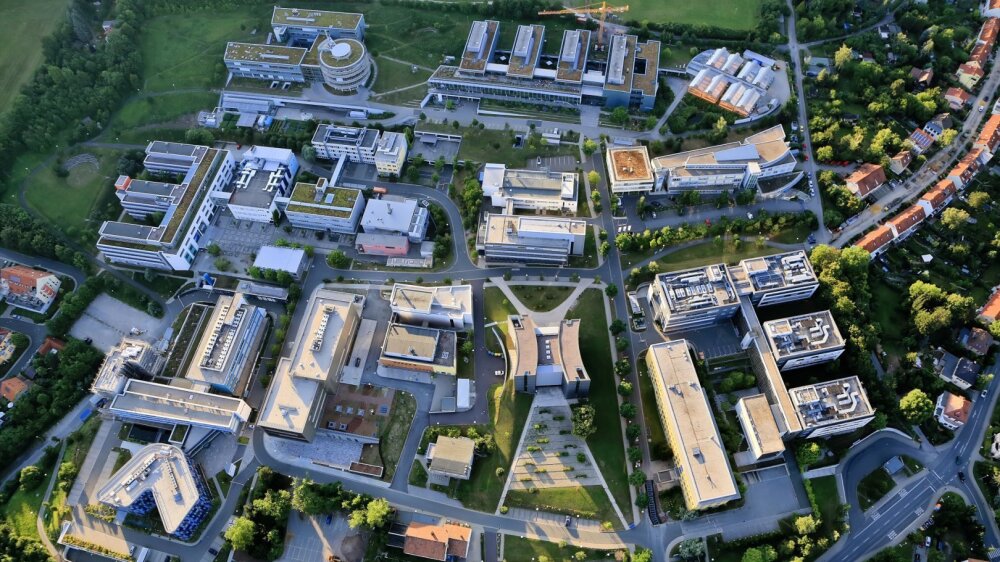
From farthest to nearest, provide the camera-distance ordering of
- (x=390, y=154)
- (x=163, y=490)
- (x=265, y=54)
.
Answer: (x=265, y=54)
(x=390, y=154)
(x=163, y=490)

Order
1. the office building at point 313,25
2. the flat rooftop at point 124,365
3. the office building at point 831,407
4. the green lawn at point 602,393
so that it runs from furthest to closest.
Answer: the office building at point 313,25 → the flat rooftop at point 124,365 → the green lawn at point 602,393 → the office building at point 831,407

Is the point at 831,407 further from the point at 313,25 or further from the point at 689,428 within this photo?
the point at 313,25

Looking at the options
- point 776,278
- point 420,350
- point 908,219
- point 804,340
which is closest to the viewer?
point 804,340

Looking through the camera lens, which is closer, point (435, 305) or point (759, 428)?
point (759, 428)

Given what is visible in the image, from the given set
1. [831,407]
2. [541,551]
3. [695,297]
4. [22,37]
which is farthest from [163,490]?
[22,37]

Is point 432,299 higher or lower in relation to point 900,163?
lower

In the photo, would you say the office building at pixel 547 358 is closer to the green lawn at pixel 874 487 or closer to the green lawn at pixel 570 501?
the green lawn at pixel 570 501

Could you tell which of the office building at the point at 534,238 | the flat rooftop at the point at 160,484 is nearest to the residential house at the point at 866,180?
the office building at the point at 534,238
